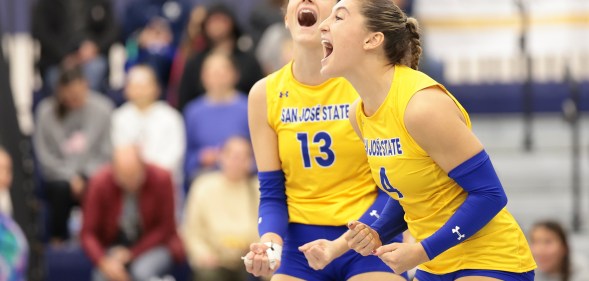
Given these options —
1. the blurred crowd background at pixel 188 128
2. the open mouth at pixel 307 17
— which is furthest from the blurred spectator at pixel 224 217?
the open mouth at pixel 307 17

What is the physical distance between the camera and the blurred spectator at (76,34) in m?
11.3

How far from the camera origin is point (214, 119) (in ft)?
31.1

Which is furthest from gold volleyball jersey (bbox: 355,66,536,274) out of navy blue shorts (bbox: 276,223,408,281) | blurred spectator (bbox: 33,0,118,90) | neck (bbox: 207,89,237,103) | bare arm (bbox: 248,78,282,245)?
blurred spectator (bbox: 33,0,118,90)

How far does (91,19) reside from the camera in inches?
458

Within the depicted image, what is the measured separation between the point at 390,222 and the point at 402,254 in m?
0.37

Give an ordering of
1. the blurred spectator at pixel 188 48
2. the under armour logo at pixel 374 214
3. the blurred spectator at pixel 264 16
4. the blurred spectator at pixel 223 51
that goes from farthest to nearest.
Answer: the blurred spectator at pixel 264 16 < the blurred spectator at pixel 188 48 < the blurred spectator at pixel 223 51 < the under armour logo at pixel 374 214

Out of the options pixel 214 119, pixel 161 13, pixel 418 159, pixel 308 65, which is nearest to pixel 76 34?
pixel 161 13

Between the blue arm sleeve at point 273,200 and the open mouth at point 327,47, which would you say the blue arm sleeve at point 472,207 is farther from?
the blue arm sleeve at point 273,200

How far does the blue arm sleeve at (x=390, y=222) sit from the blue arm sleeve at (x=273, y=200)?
0.53 meters

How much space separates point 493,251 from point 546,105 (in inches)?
274

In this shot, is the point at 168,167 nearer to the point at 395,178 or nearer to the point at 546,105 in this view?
the point at 546,105

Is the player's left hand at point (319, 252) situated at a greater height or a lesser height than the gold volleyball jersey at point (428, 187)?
lesser

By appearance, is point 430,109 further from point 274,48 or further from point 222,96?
point 274,48

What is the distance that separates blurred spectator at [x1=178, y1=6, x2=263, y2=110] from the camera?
10.1 metres
